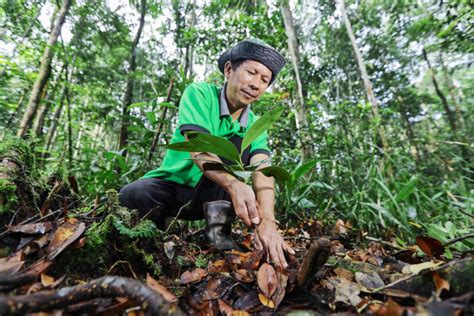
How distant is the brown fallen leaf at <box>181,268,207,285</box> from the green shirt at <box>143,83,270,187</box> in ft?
3.01

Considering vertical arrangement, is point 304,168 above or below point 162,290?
above

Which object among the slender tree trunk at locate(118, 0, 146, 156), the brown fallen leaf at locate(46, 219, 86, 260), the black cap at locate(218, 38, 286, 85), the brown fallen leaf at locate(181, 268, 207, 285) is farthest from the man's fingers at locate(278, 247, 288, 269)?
the slender tree trunk at locate(118, 0, 146, 156)

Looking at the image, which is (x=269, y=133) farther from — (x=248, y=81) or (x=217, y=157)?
(x=217, y=157)

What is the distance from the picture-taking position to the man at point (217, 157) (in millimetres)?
1520

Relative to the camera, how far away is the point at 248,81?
1778mm

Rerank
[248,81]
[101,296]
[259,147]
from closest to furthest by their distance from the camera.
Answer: [101,296] → [248,81] → [259,147]

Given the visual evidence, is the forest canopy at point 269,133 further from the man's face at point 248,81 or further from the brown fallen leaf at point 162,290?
the man's face at point 248,81

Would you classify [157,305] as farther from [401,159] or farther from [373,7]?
[373,7]

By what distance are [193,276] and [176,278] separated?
0.07m

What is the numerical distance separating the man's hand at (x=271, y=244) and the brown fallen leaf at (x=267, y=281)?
6.6 inches

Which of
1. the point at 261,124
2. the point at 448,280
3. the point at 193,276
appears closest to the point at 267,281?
the point at 193,276

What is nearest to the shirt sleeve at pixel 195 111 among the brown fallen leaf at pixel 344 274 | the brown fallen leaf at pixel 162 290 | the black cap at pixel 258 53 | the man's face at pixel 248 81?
the man's face at pixel 248 81

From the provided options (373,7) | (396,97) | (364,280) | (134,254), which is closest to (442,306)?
(364,280)

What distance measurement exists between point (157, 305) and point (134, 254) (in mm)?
370
